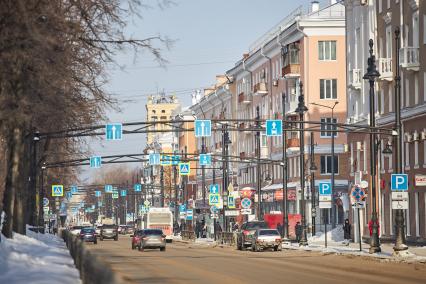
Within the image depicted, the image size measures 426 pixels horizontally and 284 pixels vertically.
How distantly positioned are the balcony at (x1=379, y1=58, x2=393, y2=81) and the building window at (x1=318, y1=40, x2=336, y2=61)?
29.1m

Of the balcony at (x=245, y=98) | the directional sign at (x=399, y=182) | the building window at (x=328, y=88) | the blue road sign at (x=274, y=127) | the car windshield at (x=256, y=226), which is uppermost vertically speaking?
the balcony at (x=245, y=98)

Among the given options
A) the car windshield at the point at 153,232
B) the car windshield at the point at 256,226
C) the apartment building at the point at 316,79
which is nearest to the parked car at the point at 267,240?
the car windshield at the point at 256,226

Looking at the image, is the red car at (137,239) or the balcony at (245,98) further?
the balcony at (245,98)

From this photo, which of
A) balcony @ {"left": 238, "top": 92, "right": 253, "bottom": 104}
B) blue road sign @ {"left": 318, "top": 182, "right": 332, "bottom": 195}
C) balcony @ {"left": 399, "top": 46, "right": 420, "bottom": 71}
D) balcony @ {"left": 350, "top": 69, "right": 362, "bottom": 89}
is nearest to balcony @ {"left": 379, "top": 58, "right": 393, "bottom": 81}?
balcony @ {"left": 399, "top": 46, "right": 420, "bottom": 71}

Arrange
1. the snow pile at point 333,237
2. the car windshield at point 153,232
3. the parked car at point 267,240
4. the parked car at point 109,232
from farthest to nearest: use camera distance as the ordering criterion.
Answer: the parked car at point 109,232 < the snow pile at point 333,237 < the car windshield at point 153,232 < the parked car at point 267,240

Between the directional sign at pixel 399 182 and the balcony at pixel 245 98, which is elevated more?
the balcony at pixel 245 98

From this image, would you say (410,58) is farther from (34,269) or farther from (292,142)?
(34,269)

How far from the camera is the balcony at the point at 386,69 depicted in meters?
69.7

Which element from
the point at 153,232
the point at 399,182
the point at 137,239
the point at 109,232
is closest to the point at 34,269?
the point at 399,182

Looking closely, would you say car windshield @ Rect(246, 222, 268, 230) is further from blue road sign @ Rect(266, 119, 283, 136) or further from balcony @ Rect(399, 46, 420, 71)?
balcony @ Rect(399, 46, 420, 71)

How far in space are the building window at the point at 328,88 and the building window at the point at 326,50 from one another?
6.73ft

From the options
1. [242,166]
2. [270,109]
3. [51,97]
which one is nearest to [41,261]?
[51,97]

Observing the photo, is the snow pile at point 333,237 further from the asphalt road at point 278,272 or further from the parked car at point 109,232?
the asphalt road at point 278,272

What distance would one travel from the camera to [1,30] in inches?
781
